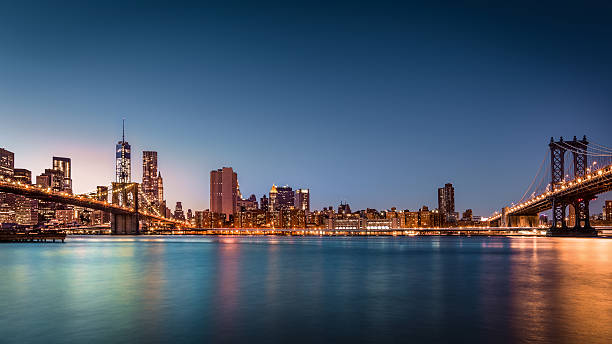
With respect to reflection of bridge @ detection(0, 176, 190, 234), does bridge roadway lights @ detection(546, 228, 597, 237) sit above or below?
below

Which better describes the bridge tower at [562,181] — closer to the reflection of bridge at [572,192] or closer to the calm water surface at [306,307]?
the reflection of bridge at [572,192]

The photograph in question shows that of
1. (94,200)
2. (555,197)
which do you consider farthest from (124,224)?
(555,197)

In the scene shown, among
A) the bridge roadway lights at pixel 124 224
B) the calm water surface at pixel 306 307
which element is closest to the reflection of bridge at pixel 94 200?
the bridge roadway lights at pixel 124 224

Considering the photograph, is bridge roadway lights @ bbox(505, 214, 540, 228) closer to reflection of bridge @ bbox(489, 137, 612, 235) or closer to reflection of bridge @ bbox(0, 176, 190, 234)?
reflection of bridge @ bbox(489, 137, 612, 235)

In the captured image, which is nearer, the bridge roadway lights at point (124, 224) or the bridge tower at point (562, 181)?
the bridge tower at point (562, 181)

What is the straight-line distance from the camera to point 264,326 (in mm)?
16406

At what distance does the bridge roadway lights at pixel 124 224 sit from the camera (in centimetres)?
15625

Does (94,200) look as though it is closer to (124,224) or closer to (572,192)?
(124,224)

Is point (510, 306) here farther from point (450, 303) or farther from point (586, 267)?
point (586, 267)

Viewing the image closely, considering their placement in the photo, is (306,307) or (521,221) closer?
(306,307)

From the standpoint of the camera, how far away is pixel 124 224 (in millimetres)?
158125

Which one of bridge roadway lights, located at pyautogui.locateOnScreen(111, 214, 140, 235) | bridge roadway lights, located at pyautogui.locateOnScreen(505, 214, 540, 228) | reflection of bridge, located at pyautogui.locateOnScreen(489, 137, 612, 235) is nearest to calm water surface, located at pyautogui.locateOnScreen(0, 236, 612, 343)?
reflection of bridge, located at pyautogui.locateOnScreen(489, 137, 612, 235)

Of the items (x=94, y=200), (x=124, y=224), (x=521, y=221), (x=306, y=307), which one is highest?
(x=94, y=200)

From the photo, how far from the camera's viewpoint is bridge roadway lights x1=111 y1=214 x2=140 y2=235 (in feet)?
513
